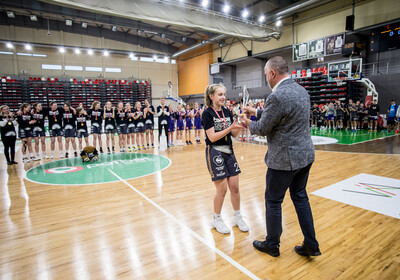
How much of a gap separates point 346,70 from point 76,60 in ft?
69.9

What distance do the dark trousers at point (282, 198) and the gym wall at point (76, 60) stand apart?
21601 millimetres

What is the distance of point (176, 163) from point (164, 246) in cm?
411

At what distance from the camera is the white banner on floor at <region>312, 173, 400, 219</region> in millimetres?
3115

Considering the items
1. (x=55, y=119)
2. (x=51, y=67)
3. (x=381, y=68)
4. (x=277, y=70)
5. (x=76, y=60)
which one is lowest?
(x=55, y=119)

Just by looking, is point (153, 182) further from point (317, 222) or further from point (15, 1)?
point (15, 1)

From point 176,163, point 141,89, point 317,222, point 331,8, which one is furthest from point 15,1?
point 331,8

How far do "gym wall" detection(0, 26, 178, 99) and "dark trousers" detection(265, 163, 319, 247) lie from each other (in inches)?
850

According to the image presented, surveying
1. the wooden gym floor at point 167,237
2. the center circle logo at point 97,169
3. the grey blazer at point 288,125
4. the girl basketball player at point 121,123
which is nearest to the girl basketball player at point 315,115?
the wooden gym floor at point 167,237

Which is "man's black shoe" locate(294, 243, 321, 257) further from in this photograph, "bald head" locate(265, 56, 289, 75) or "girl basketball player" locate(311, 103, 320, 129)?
"girl basketball player" locate(311, 103, 320, 129)

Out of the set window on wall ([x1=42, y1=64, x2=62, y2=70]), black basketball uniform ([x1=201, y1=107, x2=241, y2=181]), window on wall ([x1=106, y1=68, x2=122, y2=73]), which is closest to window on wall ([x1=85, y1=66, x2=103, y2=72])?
window on wall ([x1=106, y1=68, x2=122, y2=73])

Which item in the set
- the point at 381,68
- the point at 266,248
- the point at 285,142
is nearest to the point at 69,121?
the point at 266,248

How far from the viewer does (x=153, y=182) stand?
4.72 meters

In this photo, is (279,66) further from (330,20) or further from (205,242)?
(330,20)

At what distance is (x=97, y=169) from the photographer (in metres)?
5.99
